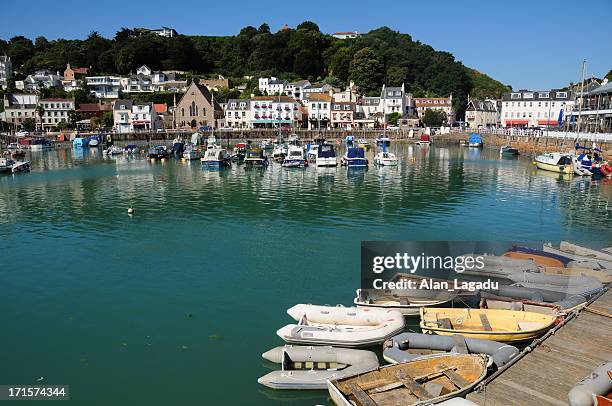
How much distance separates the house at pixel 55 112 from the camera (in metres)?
127

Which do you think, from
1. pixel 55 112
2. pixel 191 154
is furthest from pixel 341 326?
pixel 55 112

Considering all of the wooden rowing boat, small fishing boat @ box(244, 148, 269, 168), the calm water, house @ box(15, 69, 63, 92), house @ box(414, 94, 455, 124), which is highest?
house @ box(15, 69, 63, 92)

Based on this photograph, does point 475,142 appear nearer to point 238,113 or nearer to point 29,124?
point 238,113

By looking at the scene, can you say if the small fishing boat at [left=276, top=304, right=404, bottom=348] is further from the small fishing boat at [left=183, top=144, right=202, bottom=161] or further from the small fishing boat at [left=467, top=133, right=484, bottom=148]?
the small fishing boat at [left=467, top=133, right=484, bottom=148]

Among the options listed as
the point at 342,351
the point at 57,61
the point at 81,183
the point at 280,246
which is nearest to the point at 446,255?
the point at 342,351

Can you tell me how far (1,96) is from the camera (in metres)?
136

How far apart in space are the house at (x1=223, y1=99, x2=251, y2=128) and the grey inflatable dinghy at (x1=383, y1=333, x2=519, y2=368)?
375 ft

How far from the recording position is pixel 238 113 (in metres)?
124

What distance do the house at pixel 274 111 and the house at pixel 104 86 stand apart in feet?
171

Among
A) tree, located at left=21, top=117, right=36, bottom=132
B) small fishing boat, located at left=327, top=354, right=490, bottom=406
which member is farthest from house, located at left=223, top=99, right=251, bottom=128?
small fishing boat, located at left=327, top=354, right=490, bottom=406

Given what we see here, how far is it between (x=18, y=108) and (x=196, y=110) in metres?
47.4

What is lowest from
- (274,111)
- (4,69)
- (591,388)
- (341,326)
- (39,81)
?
(341,326)

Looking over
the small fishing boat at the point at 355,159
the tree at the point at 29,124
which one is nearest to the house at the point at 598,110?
the small fishing boat at the point at 355,159

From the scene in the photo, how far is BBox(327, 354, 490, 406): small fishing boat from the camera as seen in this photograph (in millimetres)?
10414
